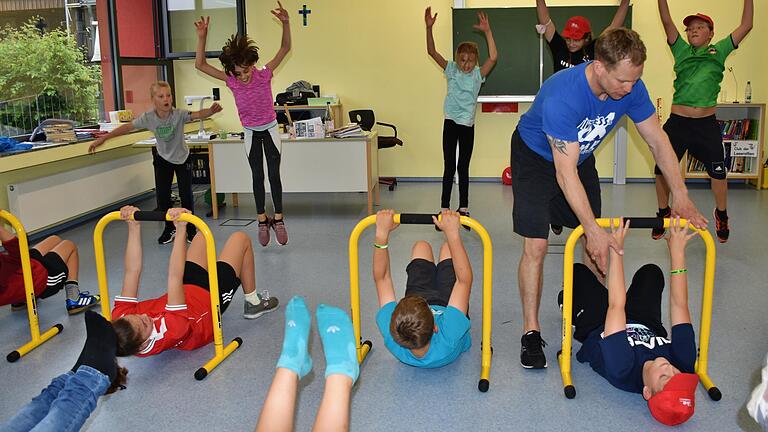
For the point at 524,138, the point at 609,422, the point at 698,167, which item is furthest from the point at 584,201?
the point at 698,167

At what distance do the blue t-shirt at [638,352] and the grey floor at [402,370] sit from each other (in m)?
0.15

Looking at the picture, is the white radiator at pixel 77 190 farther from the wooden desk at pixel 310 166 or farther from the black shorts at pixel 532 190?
the black shorts at pixel 532 190

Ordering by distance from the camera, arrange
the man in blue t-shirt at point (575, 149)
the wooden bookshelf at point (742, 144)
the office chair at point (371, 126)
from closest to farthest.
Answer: the man in blue t-shirt at point (575, 149)
the wooden bookshelf at point (742, 144)
the office chair at point (371, 126)

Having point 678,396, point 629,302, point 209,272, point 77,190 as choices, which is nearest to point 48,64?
point 77,190

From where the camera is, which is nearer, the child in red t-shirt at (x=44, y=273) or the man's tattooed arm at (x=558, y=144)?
the man's tattooed arm at (x=558, y=144)

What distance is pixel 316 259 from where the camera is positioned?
5.30 meters

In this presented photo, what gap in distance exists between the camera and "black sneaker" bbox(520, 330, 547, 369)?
323 centimetres

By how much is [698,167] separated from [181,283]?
6841mm

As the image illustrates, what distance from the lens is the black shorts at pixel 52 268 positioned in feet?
13.1

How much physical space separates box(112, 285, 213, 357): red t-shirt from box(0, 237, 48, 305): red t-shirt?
0.97 meters

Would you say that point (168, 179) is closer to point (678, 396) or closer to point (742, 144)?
point (678, 396)

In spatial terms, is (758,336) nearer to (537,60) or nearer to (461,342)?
(461,342)

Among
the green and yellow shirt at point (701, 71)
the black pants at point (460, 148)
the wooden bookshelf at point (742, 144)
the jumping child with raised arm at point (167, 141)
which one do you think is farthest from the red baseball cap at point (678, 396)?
the wooden bookshelf at point (742, 144)

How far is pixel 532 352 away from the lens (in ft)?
10.7
